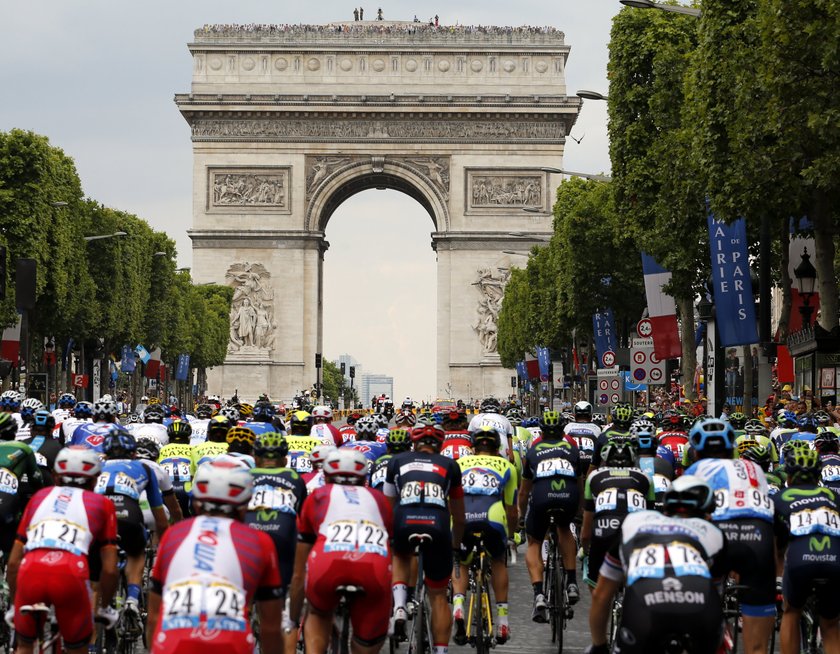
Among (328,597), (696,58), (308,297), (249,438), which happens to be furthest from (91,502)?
(308,297)

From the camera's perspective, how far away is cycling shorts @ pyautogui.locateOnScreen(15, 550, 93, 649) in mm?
11133

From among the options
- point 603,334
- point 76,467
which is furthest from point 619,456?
point 603,334

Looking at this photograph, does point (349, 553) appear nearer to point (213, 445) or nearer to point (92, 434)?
point (213, 445)

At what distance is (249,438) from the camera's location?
632 inches

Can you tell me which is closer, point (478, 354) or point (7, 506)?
point (7, 506)

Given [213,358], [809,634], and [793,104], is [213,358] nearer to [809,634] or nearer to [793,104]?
[793,104]

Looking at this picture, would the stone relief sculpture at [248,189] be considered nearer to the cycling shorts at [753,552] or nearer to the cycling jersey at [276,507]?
the cycling jersey at [276,507]

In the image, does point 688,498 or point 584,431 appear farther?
point 584,431

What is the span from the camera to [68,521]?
11.5 meters

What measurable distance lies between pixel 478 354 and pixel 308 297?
10596 millimetres

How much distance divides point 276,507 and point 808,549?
13.0 feet

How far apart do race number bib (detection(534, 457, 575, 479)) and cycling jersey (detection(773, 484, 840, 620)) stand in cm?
425

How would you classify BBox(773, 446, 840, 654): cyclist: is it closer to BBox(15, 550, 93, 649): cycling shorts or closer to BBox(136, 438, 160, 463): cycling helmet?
BBox(15, 550, 93, 649): cycling shorts

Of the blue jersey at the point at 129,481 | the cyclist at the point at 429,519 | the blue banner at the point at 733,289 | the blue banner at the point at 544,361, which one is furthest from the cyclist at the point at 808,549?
the blue banner at the point at 544,361
